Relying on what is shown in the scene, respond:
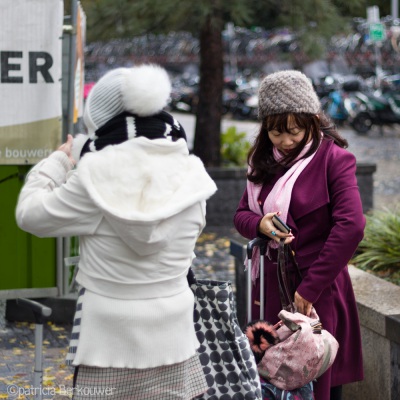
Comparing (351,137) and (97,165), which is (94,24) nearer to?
(97,165)

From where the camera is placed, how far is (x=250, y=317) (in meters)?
4.30

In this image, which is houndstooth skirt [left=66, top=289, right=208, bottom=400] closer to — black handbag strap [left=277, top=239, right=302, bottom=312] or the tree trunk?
black handbag strap [left=277, top=239, right=302, bottom=312]

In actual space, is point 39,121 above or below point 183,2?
below

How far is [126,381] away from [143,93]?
998 mm

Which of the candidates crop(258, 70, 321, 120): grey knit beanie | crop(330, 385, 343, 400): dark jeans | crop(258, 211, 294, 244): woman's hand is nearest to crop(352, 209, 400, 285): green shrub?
crop(330, 385, 343, 400): dark jeans

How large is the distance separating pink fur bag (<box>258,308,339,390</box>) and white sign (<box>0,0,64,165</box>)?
Result: 130 inches

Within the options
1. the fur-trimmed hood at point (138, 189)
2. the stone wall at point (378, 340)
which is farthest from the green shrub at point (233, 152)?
the fur-trimmed hood at point (138, 189)

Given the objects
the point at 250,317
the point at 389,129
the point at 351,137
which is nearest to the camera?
the point at 250,317

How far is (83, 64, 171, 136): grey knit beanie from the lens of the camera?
309 centimetres

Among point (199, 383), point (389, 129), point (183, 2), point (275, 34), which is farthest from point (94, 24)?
point (275, 34)

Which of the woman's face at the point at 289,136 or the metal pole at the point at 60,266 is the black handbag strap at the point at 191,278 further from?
the metal pole at the point at 60,266

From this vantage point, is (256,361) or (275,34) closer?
(256,361)

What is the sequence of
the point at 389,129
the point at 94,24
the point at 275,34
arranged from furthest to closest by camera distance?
the point at 275,34, the point at 389,129, the point at 94,24

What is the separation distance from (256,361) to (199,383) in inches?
21.5
